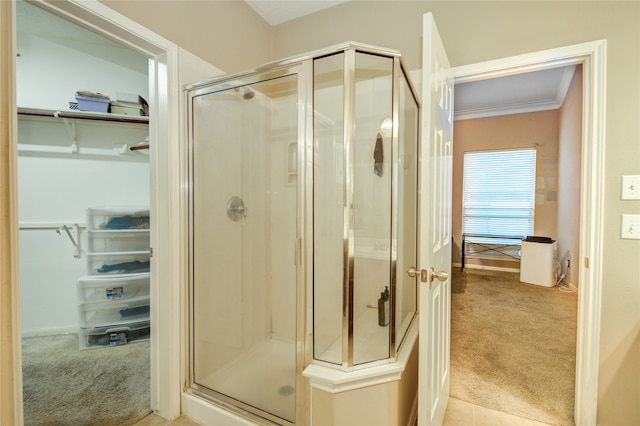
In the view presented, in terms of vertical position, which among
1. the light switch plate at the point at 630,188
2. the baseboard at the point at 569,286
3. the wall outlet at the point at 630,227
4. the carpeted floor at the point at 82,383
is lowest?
the carpeted floor at the point at 82,383

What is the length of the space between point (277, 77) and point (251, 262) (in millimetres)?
1224

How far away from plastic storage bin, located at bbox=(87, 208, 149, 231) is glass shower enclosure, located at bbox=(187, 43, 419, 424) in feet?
4.11

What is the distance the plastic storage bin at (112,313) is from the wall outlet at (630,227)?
3.44 m

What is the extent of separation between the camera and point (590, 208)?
145cm

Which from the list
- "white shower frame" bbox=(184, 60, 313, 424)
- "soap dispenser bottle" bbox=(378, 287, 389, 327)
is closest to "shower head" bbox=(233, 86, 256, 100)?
"white shower frame" bbox=(184, 60, 313, 424)

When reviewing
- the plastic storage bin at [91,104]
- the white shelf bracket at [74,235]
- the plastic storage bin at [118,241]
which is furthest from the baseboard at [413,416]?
the plastic storage bin at [91,104]

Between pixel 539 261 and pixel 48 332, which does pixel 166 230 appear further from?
pixel 539 261

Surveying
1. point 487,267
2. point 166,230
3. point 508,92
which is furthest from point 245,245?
point 487,267

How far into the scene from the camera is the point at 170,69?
1.55 metres

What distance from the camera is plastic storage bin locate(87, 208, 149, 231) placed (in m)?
2.47

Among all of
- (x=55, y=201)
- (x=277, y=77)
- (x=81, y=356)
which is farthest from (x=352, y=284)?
(x=55, y=201)

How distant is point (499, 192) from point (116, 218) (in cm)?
546

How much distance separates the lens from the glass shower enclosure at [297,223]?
131 cm

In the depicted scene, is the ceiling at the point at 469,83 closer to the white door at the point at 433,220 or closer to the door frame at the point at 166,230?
the door frame at the point at 166,230
